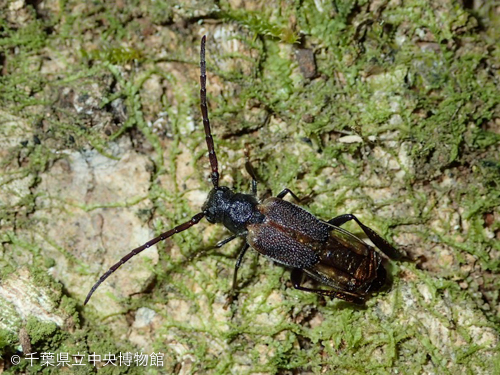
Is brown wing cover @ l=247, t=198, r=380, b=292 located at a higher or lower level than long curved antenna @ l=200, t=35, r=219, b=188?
lower

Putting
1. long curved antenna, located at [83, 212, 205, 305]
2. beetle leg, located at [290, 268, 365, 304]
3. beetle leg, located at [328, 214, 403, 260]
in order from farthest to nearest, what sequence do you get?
beetle leg, located at [328, 214, 403, 260] → beetle leg, located at [290, 268, 365, 304] → long curved antenna, located at [83, 212, 205, 305]

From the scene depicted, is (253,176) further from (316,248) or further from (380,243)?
(380,243)

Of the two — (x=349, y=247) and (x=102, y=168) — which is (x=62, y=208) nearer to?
(x=102, y=168)

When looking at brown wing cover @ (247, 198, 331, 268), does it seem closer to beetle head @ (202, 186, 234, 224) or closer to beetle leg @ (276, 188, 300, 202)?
beetle leg @ (276, 188, 300, 202)

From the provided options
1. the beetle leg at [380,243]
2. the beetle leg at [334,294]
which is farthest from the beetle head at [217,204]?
the beetle leg at [380,243]

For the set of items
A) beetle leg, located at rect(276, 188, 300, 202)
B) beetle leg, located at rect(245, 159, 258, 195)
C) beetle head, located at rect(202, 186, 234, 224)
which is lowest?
beetle head, located at rect(202, 186, 234, 224)

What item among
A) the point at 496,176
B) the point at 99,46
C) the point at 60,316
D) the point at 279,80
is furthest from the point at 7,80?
the point at 496,176

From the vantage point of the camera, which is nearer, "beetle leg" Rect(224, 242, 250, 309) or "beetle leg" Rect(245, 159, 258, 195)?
"beetle leg" Rect(224, 242, 250, 309)

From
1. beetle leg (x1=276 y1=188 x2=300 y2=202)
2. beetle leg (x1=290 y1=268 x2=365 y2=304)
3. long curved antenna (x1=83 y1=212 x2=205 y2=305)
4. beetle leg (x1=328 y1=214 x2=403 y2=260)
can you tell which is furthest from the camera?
beetle leg (x1=276 y1=188 x2=300 y2=202)

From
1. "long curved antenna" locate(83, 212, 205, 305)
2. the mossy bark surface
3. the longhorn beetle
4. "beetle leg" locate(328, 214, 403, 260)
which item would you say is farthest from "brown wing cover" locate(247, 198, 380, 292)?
"long curved antenna" locate(83, 212, 205, 305)
